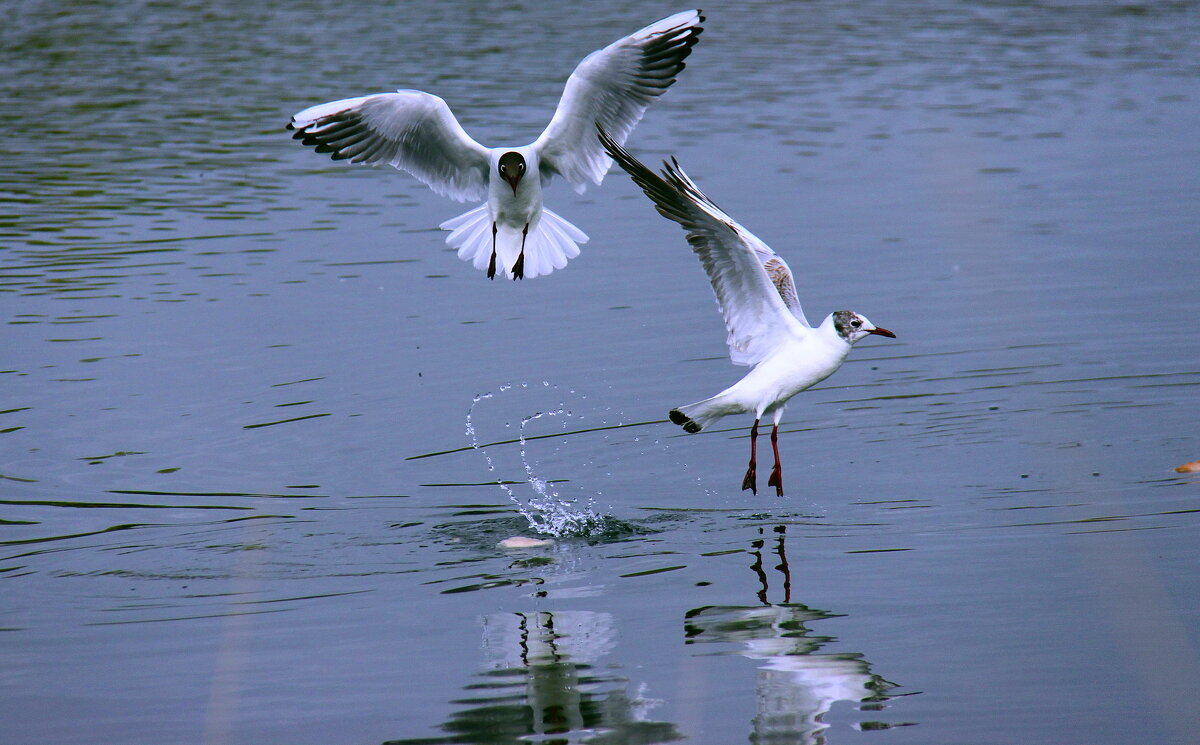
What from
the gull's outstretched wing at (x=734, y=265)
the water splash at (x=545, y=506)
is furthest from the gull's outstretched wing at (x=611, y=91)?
the water splash at (x=545, y=506)

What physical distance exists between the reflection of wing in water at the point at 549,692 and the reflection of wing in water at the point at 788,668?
15.0 inches

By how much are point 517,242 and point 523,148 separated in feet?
2.05

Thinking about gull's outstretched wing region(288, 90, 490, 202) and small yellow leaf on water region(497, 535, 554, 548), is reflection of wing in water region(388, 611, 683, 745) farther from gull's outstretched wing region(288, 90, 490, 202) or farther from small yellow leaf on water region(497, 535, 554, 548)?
gull's outstretched wing region(288, 90, 490, 202)

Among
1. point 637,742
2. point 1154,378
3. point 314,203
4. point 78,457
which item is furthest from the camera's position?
point 314,203

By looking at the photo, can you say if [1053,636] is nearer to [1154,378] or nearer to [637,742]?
[637,742]

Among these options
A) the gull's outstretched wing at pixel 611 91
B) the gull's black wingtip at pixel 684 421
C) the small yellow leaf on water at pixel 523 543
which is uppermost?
the gull's outstretched wing at pixel 611 91

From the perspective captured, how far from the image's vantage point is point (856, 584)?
23.8 ft

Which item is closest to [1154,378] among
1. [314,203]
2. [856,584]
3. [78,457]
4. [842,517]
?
[842,517]

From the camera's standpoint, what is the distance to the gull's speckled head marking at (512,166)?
1032 centimetres

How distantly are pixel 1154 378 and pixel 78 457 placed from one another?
22.4ft

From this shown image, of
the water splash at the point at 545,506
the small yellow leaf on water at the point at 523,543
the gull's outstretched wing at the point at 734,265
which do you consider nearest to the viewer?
the small yellow leaf on water at the point at 523,543

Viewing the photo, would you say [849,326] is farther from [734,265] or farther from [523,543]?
[523,543]

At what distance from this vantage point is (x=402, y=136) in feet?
35.0

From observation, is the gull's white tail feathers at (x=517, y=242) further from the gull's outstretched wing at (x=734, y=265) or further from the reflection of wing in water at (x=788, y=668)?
the reflection of wing in water at (x=788, y=668)
